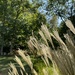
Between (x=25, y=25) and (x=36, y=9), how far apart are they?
13.3 ft

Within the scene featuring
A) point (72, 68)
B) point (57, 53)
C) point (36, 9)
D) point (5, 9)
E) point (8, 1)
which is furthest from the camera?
point (36, 9)

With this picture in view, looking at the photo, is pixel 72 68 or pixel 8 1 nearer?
pixel 72 68

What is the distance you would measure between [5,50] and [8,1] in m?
9.84

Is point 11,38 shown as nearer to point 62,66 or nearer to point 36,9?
point 36,9

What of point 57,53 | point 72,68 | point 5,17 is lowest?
point 72,68

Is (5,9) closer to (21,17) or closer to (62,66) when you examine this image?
(21,17)

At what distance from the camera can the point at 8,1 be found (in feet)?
146

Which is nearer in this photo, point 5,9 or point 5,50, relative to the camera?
point 5,9

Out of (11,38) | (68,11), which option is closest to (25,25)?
(11,38)

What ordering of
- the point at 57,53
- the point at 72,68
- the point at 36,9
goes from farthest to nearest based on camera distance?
1. the point at 36,9
2. the point at 57,53
3. the point at 72,68

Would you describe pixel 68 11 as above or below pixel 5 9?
below

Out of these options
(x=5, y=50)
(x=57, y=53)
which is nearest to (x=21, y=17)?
(x=5, y=50)

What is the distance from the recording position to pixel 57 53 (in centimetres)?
178

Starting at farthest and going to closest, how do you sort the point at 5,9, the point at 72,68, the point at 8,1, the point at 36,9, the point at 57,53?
1. the point at 36,9
2. the point at 8,1
3. the point at 5,9
4. the point at 57,53
5. the point at 72,68
